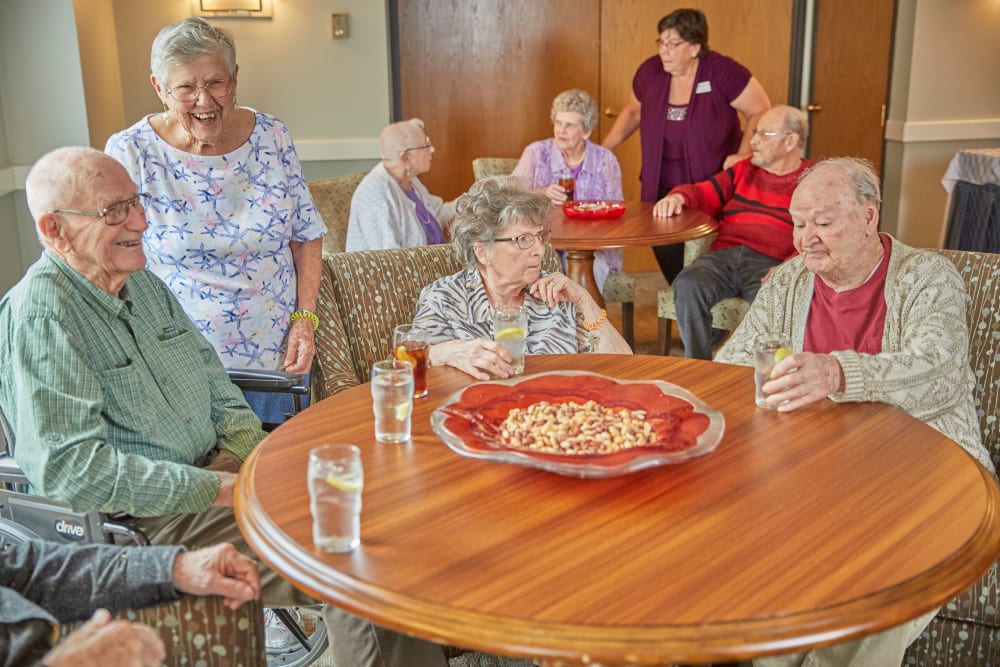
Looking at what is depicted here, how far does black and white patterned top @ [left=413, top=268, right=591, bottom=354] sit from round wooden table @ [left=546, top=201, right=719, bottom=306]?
105 cm

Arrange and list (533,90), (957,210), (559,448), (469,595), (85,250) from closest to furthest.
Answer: (469,595), (559,448), (85,250), (957,210), (533,90)

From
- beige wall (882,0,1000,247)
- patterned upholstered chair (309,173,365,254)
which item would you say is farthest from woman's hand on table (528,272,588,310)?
beige wall (882,0,1000,247)

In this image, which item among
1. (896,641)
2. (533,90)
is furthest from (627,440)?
(533,90)

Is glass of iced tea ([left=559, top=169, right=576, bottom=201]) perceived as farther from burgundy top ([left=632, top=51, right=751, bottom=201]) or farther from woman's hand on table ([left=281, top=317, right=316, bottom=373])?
woman's hand on table ([left=281, top=317, right=316, bottom=373])

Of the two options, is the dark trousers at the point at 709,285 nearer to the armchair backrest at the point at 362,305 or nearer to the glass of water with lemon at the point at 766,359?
the armchair backrest at the point at 362,305

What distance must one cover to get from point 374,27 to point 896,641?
4.70 m

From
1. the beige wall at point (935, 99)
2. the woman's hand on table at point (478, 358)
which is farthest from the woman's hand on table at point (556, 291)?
the beige wall at point (935, 99)

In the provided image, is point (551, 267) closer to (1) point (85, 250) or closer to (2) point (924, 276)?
(2) point (924, 276)

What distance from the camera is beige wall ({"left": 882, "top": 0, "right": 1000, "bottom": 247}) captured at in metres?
5.87

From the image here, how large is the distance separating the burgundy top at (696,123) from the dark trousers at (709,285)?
0.84 meters

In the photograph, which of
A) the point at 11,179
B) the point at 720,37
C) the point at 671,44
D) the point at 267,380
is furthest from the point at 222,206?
the point at 720,37

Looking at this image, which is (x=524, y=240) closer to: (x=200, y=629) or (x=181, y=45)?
(x=181, y=45)

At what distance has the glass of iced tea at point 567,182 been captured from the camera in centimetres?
437

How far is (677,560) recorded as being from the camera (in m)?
1.29
